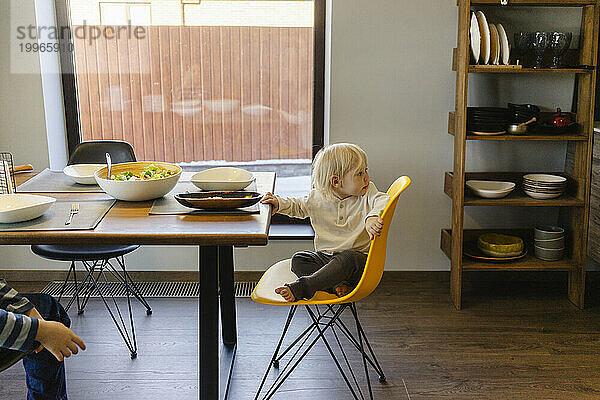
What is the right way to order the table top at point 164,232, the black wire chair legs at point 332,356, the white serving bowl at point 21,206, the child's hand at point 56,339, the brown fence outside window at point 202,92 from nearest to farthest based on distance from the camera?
the child's hand at point 56,339 < the table top at point 164,232 < the white serving bowl at point 21,206 < the black wire chair legs at point 332,356 < the brown fence outside window at point 202,92

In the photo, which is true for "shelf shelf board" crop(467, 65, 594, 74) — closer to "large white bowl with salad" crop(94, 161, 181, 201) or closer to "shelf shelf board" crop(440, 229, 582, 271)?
"shelf shelf board" crop(440, 229, 582, 271)

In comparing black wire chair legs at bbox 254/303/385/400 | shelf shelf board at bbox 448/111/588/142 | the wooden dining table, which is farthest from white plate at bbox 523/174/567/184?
the wooden dining table

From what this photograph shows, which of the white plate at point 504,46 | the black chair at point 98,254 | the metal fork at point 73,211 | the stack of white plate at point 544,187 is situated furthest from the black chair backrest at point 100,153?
the stack of white plate at point 544,187

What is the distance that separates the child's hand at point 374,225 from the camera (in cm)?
229

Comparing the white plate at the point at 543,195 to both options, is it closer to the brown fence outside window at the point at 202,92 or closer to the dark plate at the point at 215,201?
the brown fence outside window at the point at 202,92

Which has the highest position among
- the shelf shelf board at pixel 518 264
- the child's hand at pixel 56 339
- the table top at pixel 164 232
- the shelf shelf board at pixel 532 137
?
the shelf shelf board at pixel 532 137

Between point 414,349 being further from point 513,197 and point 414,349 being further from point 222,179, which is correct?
point 222,179

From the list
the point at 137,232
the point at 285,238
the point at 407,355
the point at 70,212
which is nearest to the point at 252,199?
the point at 137,232

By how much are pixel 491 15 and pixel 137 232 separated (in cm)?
229

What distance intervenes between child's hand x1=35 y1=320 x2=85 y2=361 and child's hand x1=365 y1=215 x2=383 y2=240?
100 cm

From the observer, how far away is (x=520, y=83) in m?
3.58

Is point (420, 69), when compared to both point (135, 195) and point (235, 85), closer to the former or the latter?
point (235, 85)

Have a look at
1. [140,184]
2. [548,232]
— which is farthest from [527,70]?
[140,184]

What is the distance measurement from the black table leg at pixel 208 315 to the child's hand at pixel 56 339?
485 millimetres
